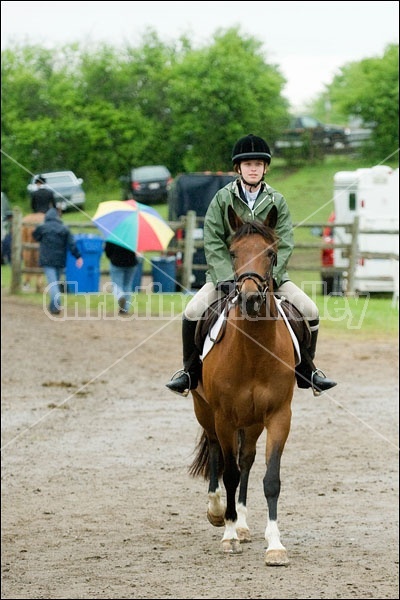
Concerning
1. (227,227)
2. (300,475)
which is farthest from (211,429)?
(300,475)

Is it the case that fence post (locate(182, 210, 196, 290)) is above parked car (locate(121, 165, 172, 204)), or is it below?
below

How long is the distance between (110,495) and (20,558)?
6.77 feet

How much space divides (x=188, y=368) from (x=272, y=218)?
1.72m

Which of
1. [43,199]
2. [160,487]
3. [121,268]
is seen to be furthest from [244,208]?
[43,199]

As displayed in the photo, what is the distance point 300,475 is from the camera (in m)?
12.7

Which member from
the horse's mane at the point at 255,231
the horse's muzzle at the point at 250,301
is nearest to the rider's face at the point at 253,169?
the horse's mane at the point at 255,231

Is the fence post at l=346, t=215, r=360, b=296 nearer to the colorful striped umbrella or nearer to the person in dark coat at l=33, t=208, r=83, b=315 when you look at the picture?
the person in dark coat at l=33, t=208, r=83, b=315

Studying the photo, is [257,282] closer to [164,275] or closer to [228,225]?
[228,225]

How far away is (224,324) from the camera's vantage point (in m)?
7.68

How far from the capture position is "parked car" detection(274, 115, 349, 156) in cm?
5347

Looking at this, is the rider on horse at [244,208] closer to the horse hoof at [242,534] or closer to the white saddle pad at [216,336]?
the white saddle pad at [216,336]

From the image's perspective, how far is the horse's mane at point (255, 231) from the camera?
6.69 m

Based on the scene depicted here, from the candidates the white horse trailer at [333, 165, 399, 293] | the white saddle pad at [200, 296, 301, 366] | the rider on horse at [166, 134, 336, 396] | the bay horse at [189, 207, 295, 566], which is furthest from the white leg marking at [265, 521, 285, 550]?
the white horse trailer at [333, 165, 399, 293]

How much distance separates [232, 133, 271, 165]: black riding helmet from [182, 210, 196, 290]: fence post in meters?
20.3
